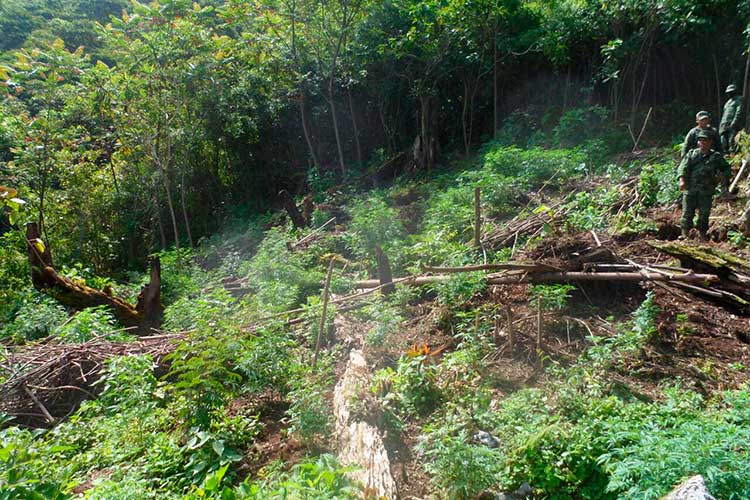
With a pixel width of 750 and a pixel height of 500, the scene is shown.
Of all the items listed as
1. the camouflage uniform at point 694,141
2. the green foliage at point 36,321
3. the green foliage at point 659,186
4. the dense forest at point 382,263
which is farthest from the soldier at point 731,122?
the green foliage at point 36,321

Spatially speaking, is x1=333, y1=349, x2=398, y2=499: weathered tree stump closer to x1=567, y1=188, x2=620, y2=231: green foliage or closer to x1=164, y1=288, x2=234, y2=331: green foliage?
x1=164, y1=288, x2=234, y2=331: green foliage

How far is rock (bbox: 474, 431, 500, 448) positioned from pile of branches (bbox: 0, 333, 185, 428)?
10.2 ft

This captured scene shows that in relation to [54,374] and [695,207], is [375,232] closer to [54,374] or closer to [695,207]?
[695,207]

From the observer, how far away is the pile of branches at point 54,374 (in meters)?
4.71

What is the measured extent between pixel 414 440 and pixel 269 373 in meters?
1.48

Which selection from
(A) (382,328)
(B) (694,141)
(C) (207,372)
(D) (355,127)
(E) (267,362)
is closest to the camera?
(C) (207,372)

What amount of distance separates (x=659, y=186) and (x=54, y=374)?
28.0ft

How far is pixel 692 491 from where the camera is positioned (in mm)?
1926

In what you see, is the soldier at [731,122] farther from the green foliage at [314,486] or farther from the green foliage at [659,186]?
the green foliage at [314,486]

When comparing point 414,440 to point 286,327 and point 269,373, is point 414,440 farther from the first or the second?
point 286,327

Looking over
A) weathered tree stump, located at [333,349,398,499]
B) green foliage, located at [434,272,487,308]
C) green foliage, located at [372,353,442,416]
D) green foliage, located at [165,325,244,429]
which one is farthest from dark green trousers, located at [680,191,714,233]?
green foliage, located at [165,325,244,429]

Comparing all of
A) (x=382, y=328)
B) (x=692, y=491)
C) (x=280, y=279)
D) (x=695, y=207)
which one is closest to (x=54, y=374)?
Answer: (x=280, y=279)

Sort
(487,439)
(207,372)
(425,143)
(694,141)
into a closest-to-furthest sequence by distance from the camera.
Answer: (487,439) < (207,372) < (694,141) < (425,143)

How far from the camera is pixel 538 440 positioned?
293cm
